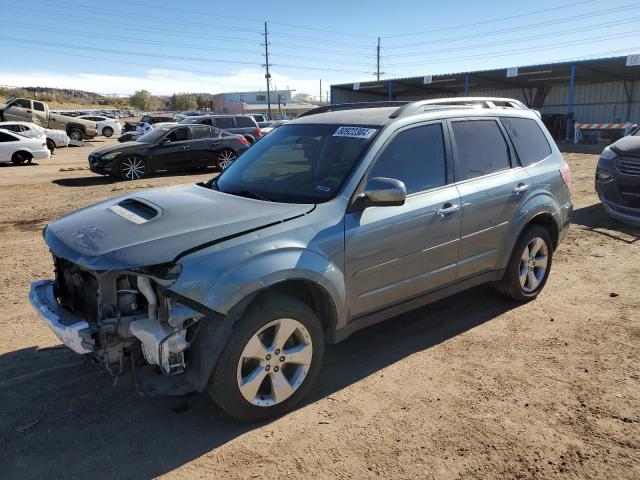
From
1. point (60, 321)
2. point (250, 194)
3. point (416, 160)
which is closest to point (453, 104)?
point (416, 160)

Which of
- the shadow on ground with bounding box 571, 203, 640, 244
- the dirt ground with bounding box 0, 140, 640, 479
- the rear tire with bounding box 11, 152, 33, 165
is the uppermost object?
the rear tire with bounding box 11, 152, 33, 165

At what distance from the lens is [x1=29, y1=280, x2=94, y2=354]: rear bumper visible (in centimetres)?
282

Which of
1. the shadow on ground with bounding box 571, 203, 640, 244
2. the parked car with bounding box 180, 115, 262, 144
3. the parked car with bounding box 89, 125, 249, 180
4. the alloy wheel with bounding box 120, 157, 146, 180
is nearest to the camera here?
the shadow on ground with bounding box 571, 203, 640, 244

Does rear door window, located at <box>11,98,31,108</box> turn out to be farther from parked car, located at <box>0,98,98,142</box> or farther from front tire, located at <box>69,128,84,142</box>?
front tire, located at <box>69,128,84,142</box>

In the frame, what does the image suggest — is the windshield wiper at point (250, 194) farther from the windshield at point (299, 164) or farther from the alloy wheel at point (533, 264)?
the alloy wheel at point (533, 264)

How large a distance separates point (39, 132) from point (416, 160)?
24361mm

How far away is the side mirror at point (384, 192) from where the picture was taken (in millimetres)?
3242

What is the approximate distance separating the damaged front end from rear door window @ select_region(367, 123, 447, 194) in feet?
5.34

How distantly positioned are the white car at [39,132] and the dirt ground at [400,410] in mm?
20945

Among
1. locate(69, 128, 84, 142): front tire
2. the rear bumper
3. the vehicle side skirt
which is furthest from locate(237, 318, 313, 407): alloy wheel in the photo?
locate(69, 128, 84, 142): front tire

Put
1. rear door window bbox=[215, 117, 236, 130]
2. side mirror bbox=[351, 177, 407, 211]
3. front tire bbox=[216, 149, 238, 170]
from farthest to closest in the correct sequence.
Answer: rear door window bbox=[215, 117, 236, 130] → front tire bbox=[216, 149, 238, 170] → side mirror bbox=[351, 177, 407, 211]

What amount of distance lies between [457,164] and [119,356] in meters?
2.92

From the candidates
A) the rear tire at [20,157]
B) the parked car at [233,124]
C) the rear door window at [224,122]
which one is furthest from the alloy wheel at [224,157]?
the rear tire at [20,157]

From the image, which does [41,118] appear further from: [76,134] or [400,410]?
[400,410]
